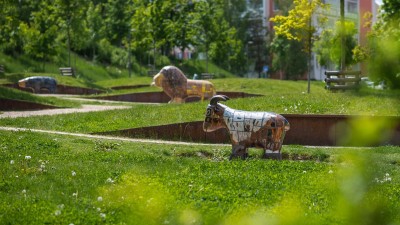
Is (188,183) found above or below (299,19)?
below

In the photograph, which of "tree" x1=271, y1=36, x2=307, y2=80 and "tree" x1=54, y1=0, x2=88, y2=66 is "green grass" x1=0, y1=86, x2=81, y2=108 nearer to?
"tree" x1=54, y1=0, x2=88, y2=66

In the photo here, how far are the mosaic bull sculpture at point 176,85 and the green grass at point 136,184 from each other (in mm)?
12802

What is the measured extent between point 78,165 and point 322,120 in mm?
8680

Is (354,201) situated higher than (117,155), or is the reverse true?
(354,201)

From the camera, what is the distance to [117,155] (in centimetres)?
1183

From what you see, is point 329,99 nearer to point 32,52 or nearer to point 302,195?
point 302,195

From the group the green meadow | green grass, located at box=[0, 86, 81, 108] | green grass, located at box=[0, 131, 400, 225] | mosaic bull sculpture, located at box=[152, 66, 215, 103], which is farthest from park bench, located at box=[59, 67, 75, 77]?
green grass, located at box=[0, 131, 400, 225]

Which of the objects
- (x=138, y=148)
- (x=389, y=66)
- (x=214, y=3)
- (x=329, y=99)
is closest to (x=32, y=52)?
(x=214, y=3)

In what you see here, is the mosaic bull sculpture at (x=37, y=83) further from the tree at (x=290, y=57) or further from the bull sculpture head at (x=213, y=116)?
the tree at (x=290, y=57)

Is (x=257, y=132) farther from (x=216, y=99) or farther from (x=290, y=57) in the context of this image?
(x=290, y=57)

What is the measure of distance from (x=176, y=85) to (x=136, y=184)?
66.0ft

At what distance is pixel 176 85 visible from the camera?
87.6ft

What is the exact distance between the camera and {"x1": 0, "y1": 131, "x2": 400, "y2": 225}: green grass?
616 centimetres

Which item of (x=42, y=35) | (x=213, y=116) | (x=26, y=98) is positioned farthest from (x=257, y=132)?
(x=42, y=35)
